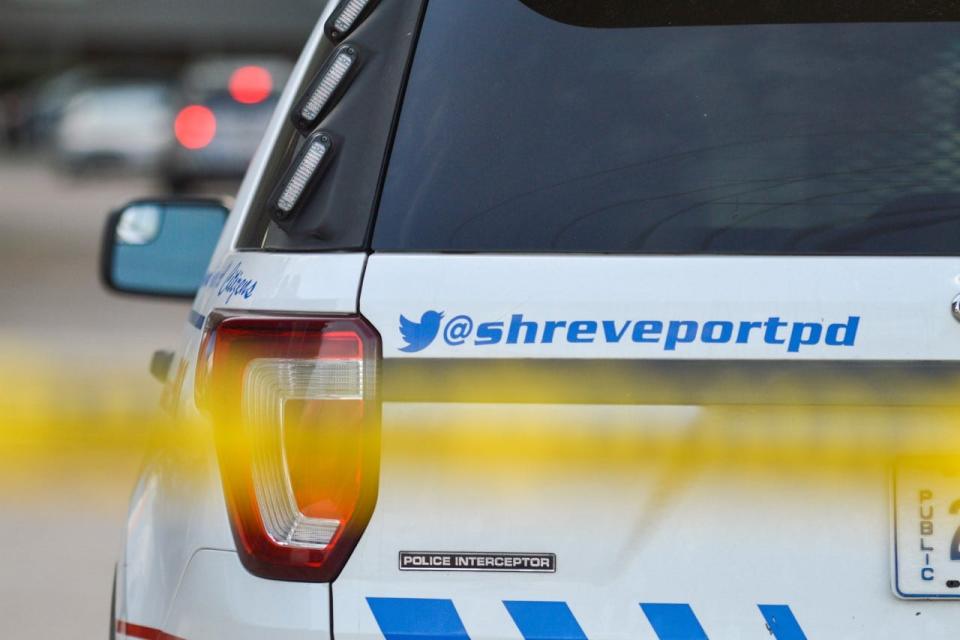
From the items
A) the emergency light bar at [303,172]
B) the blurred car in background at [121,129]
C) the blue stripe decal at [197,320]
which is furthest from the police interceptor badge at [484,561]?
the blurred car in background at [121,129]

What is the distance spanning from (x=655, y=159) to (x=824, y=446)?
452mm

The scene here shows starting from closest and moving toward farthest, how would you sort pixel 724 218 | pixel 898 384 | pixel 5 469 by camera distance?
pixel 898 384 < pixel 724 218 < pixel 5 469

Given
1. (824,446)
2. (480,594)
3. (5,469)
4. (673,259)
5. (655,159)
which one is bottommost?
(480,594)

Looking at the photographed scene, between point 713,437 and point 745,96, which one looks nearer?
point 713,437

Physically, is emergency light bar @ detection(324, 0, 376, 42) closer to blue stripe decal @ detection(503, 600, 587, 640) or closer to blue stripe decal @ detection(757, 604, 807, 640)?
blue stripe decal @ detection(503, 600, 587, 640)

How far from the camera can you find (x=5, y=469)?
Answer: 27.4 ft

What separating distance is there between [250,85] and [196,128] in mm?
1236

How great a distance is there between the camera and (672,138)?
2.35 metres

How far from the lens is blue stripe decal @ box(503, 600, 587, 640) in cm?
219

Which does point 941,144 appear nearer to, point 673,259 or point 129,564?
point 673,259

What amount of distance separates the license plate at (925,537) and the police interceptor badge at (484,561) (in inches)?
17.0

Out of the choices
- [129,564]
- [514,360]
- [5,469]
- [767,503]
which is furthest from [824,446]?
[5,469]

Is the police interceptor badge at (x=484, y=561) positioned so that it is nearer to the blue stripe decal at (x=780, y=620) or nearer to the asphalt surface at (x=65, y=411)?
the blue stripe decal at (x=780, y=620)

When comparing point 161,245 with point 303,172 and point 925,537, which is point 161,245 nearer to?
point 303,172
